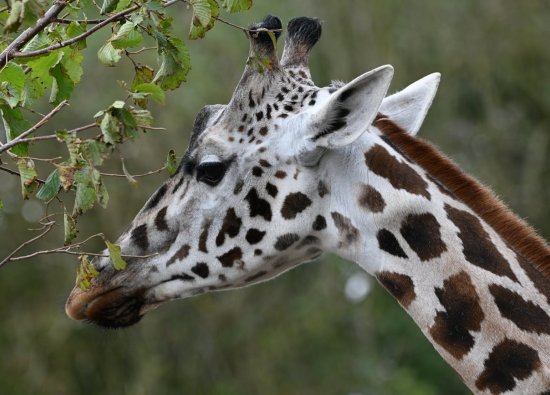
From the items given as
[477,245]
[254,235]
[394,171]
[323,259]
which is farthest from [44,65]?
[323,259]

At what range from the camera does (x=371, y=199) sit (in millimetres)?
6500

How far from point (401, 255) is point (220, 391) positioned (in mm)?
18679

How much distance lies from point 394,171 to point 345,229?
0.40m

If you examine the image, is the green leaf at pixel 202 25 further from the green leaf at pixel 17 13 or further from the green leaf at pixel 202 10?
the green leaf at pixel 17 13

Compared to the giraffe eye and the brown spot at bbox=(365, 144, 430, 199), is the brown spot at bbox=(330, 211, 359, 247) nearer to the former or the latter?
the brown spot at bbox=(365, 144, 430, 199)

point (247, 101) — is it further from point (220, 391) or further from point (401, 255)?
point (220, 391)

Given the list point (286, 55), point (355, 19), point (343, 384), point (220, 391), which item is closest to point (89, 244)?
point (220, 391)

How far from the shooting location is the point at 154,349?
25.4 meters

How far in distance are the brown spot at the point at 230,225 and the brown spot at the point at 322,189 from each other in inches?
18.3

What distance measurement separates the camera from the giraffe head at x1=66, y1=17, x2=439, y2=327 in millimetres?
6652

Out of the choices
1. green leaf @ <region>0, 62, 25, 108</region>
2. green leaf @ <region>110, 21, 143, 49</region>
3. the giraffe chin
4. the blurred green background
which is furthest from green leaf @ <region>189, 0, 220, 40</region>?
the blurred green background

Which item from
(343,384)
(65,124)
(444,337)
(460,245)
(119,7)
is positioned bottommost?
(343,384)

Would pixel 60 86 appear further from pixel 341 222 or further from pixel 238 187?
pixel 341 222

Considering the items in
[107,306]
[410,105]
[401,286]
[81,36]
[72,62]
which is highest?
[81,36]
